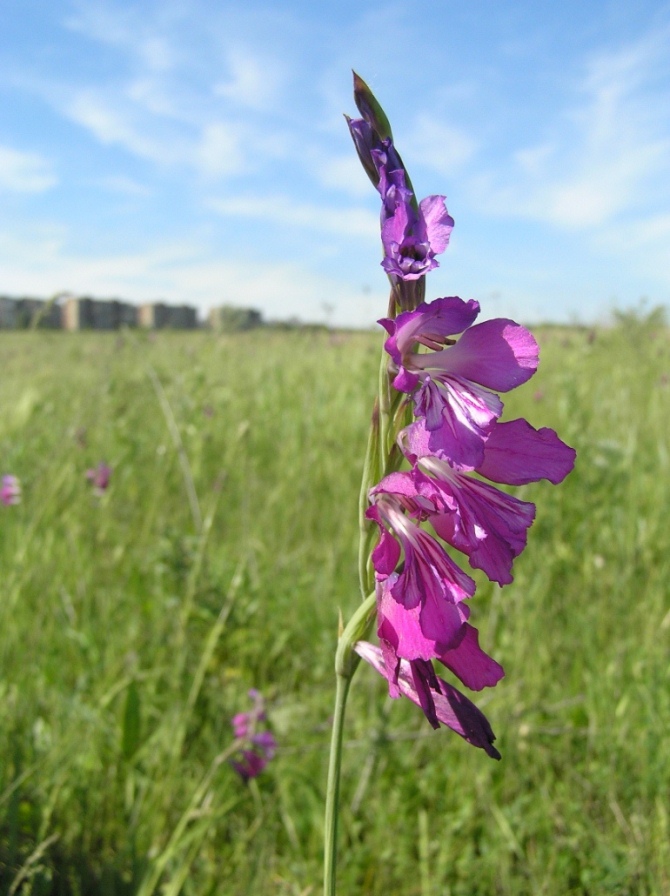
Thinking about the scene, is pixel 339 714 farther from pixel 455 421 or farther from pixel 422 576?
pixel 455 421

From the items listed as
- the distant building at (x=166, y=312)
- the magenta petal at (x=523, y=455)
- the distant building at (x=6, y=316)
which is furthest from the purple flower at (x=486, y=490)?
the distant building at (x=166, y=312)

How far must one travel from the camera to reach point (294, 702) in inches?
83.3

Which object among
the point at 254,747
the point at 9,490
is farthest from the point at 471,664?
the point at 9,490

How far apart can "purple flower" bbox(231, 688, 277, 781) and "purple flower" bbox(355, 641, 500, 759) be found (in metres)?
1.18

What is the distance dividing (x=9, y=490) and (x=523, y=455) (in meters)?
2.76

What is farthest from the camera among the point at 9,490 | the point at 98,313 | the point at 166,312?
the point at 166,312

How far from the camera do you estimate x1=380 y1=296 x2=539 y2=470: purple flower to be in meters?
0.67

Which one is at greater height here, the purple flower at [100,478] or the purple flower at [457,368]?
the purple flower at [457,368]

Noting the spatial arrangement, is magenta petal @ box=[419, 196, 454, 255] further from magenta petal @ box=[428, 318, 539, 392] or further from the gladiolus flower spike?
magenta petal @ box=[428, 318, 539, 392]

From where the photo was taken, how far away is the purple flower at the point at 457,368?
2.20 ft

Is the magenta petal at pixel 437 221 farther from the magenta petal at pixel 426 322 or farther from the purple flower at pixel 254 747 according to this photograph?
the purple flower at pixel 254 747

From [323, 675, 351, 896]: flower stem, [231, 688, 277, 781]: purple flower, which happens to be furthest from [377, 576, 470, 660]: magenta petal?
[231, 688, 277, 781]: purple flower

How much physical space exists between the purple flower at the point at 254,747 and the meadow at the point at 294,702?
0.05m

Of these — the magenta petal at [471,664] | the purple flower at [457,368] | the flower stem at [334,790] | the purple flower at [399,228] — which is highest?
the purple flower at [399,228]
